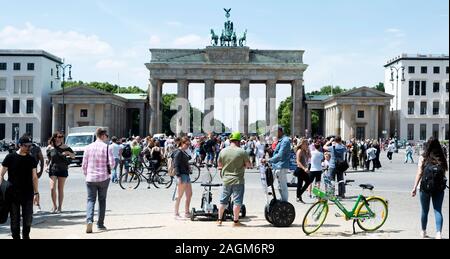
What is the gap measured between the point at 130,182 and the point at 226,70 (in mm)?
58268

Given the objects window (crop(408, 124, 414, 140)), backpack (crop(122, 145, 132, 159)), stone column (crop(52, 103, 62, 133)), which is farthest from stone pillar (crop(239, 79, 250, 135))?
backpack (crop(122, 145, 132, 159))

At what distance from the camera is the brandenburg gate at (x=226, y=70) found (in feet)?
260

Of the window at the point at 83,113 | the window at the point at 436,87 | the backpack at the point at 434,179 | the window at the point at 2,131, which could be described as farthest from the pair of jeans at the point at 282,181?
the window at the point at 436,87

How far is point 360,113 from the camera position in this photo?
85.0m

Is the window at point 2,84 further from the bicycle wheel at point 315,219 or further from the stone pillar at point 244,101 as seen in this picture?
the bicycle wheel at point 315,219

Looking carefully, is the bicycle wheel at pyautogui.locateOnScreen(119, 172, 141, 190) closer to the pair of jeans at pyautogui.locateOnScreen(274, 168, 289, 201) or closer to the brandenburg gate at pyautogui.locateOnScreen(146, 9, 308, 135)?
the pair of jeans at pyautogui.locateOnScreen(274, 168, 289, 201)

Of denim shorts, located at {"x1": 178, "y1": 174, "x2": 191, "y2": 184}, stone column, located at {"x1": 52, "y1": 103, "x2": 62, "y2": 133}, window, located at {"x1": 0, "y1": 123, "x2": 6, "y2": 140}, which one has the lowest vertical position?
denim shorts, located at {"x1": 178, "y1": 174, "x2": 191, "y2": 184}

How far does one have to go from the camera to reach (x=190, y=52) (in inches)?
3162

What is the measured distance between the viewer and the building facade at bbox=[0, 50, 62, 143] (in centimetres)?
8600

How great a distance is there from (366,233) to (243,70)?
69.3 meters

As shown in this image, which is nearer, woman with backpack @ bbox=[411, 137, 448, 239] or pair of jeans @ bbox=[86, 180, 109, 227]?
woman with backpack @ bbox=[411, 137, 448, 239]

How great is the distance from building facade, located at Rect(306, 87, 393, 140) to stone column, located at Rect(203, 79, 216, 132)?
16.1m
